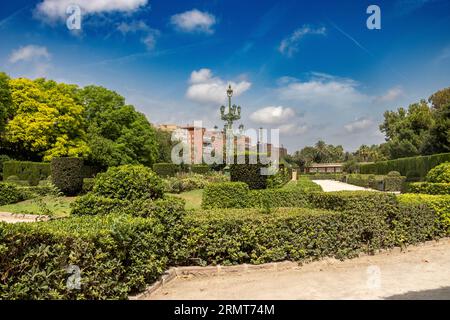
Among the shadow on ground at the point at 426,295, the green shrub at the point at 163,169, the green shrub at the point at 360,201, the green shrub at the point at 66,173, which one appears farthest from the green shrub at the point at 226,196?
the green shrub at the point at 163,169

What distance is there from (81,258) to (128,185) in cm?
288

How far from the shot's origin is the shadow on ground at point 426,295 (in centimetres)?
468

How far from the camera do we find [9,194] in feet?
59.5

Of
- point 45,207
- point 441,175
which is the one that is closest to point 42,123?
point 45,207

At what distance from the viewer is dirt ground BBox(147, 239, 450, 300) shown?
4.89 metres

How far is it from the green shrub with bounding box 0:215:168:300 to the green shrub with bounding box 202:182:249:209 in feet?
22.4

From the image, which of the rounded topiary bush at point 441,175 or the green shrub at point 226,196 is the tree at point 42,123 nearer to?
the green shrub at point 226,196

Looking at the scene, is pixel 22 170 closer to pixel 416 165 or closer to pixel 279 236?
pixel 279 236

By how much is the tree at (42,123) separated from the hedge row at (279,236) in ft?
92.4

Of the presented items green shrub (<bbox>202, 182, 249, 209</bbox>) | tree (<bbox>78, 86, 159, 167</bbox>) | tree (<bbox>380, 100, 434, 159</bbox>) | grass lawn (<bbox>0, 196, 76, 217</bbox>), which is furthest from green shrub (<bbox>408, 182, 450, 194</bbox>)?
tree (<bbox>380, 100, 434, 159</bbox>)

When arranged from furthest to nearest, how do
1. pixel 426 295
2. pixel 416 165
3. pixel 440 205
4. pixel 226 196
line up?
pixel 416 165 → pixel 226 196 → pixel 440 205 → pixel 426 295

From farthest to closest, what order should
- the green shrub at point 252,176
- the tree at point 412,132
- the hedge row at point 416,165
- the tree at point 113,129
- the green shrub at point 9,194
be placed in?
1. the tree at point 412,132
2. the tree at point 113,129
3. the hedge row at point 416,165
4. the green shrub at point 9,194
5. the green shrub at point 252,176
